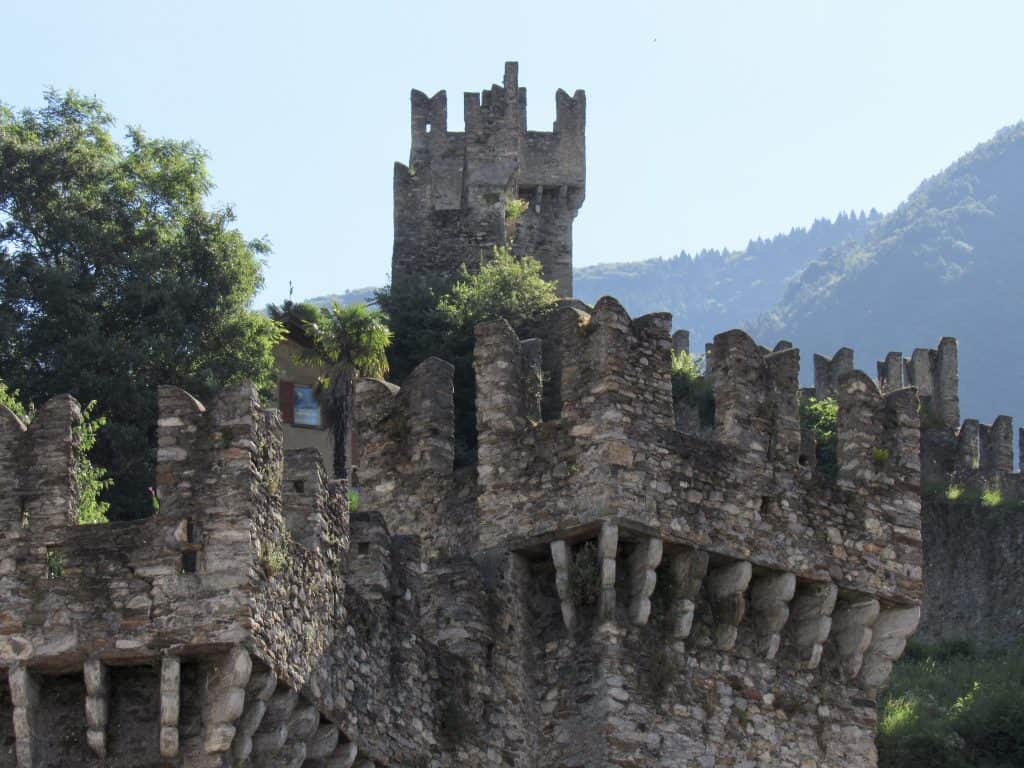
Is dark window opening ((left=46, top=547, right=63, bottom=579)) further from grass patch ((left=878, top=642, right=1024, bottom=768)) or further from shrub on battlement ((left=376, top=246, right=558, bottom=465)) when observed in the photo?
shrub on battlement ((left=376, top=246, right=558, bottom=465))

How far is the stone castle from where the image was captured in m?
22.8

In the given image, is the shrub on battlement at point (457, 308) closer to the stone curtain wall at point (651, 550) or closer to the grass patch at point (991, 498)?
the grass patch at point (991, 498)

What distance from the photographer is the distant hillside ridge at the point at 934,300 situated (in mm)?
164375

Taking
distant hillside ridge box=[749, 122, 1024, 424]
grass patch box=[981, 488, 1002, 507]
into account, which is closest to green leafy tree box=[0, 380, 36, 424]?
grass patch box=[981, 488, 1002, 507]

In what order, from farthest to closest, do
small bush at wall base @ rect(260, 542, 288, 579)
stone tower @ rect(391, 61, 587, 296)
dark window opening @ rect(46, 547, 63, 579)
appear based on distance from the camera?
stone tower @ rect(391, 61, 587, 296) < small bush at wall base @ rect(260, 542, 288, 579) < dark window opening @ rect(46, 547, 63, 579)

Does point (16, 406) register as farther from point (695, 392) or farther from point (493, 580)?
point (695, 392)

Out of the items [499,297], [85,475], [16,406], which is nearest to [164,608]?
[85,475]

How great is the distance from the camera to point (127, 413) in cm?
4047

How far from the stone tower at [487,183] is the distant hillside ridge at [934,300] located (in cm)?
8679

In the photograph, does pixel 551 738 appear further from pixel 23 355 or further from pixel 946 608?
pixel 946 608

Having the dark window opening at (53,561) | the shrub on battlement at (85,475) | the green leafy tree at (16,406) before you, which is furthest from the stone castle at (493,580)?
the green leafy tree at (16,406)

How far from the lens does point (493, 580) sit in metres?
28.2

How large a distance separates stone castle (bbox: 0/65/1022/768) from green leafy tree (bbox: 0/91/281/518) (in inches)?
437

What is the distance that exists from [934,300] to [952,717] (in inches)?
5299
